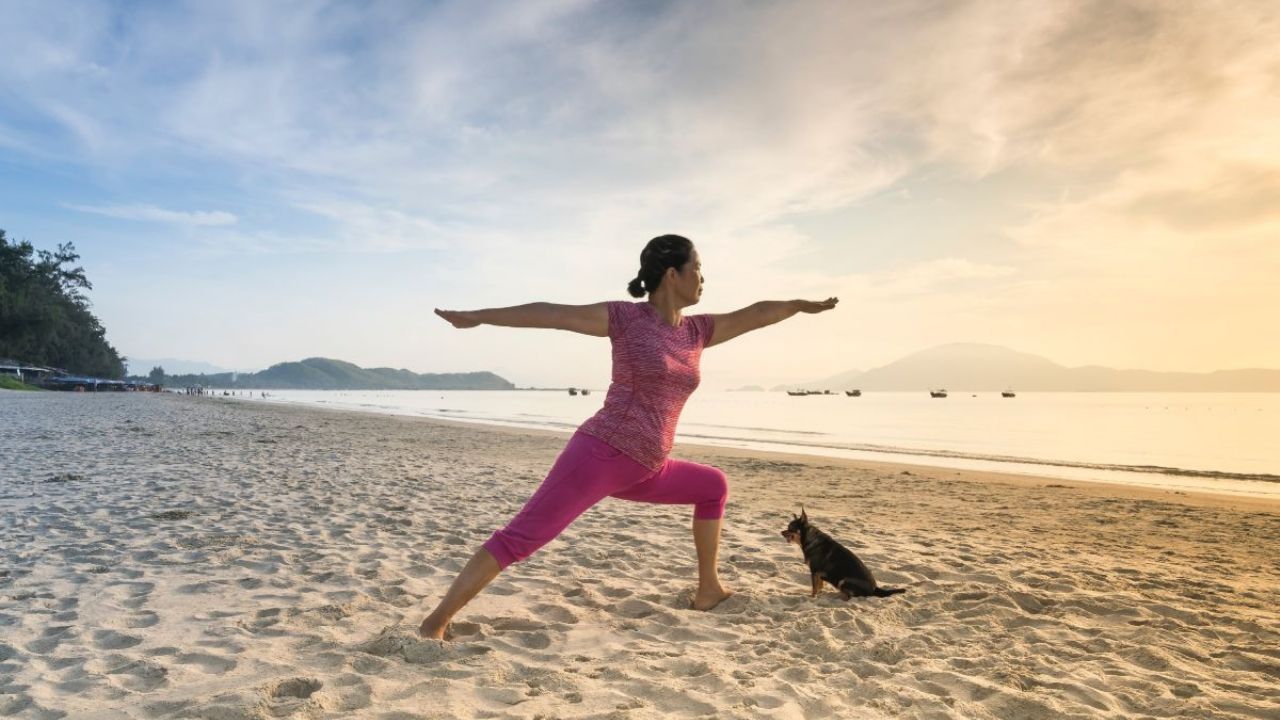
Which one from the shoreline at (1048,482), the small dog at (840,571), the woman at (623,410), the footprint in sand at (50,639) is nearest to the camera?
the footprint in sand at (50,639)

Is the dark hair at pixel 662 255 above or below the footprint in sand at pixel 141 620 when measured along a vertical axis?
above

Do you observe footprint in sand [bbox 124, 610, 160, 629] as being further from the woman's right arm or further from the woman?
the woman's right arm

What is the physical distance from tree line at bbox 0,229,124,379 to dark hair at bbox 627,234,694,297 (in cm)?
8736

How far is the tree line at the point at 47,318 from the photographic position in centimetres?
7138

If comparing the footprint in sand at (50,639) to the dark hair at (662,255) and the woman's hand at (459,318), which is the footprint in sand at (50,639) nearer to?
the woman's hand at (459,318)

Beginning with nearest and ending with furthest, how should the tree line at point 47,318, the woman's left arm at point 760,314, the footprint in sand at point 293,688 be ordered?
the footprint in sand at point 293,688, the woman's left arm at point 760,314, the tree line at point 47,318

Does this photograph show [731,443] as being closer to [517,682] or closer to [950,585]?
[950,585]

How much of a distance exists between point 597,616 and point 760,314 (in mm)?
2075

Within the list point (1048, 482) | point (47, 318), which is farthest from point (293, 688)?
point (47, 318)

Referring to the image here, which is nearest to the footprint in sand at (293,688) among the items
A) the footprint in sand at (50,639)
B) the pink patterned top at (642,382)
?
the footprint in sand at (50,639)

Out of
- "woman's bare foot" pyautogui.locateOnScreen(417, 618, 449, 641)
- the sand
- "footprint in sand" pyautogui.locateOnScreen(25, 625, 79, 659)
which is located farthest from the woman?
"footprint in sand" pyautogui.locateOnScreen(25, 625, 79, 659)

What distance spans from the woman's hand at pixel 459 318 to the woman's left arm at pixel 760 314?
1389mm

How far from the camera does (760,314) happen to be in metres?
4.25

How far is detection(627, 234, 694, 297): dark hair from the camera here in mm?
3797
